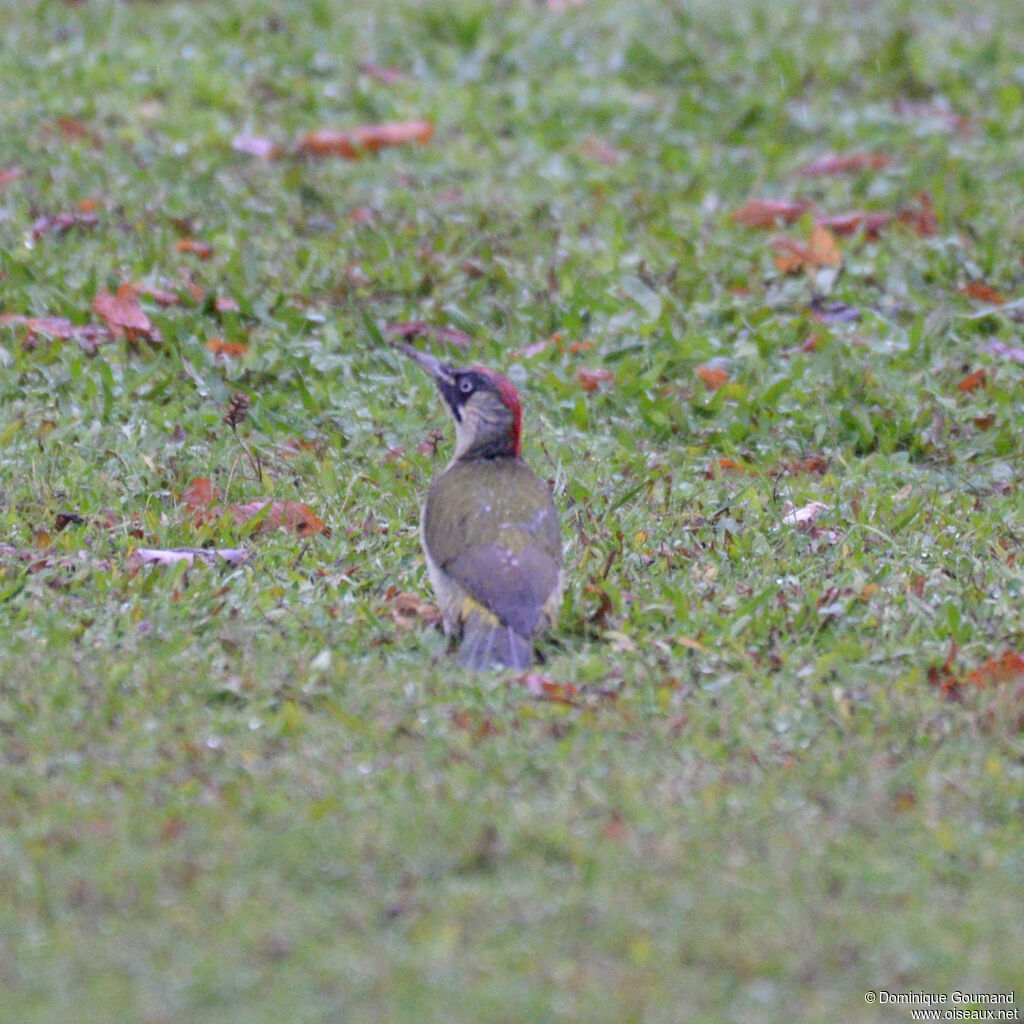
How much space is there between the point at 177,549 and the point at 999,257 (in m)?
4.92

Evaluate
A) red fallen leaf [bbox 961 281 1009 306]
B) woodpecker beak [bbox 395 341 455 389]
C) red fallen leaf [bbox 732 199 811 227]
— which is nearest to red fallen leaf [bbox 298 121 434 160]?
red fallen leaf [bbox 732 199 811 227]

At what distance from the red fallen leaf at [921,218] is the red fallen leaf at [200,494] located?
178 inches

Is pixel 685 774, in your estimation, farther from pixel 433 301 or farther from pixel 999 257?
pixel 999 257

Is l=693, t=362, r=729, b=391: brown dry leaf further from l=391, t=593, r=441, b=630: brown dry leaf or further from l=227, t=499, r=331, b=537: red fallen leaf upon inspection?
l=391, t=593, r=441, b=630: brown dry leaf

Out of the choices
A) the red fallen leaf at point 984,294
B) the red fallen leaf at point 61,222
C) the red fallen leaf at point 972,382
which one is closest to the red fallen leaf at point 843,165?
the red fallen leaf at point 984,294

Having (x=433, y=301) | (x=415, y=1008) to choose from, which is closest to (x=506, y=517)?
(x=415, y=1008)

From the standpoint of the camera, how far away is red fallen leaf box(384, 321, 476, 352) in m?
8.47

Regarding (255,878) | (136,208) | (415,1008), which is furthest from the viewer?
(136,208)

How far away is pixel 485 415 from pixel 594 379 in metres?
1.80

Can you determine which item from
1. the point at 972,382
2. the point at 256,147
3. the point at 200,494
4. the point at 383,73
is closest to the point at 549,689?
the point at 200,494

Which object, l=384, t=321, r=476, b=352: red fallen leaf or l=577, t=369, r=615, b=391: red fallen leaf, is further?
l=384, t=321, r=476, b=352: red fallen leaf

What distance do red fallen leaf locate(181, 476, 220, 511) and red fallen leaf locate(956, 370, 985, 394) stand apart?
3451mm

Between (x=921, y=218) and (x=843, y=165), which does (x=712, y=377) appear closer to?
(x=921, y=218)

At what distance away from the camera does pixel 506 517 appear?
19.4ft
